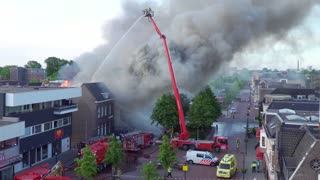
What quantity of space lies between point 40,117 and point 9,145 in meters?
5.77

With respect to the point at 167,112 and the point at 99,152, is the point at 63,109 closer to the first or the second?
the point at 99,152

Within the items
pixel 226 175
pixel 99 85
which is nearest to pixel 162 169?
pixel 226 175

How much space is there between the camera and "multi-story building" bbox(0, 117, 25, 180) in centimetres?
2245

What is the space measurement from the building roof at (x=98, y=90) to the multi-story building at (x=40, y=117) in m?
3.17

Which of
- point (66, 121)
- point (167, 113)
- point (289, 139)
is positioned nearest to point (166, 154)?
point (289, 139)

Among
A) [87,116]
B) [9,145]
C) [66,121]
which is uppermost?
[87,116]

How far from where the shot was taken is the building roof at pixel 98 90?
3791 cm

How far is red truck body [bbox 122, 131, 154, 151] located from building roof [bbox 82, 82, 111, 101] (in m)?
6.28

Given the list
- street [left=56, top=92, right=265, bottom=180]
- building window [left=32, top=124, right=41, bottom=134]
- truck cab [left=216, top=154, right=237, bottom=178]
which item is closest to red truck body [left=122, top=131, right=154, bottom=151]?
street [left=56, top=92, right=265, bottom=180]

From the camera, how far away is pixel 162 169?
27.8 m

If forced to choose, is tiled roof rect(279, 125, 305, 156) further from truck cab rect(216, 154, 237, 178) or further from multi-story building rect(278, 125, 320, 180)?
truck cab rect(216, 154, 237, 178)

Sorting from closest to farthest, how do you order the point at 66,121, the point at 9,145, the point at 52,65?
the point at 9,145, the point at 66,121, the point at 52,65

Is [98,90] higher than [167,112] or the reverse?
higher

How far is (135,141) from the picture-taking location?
33.1 metres
